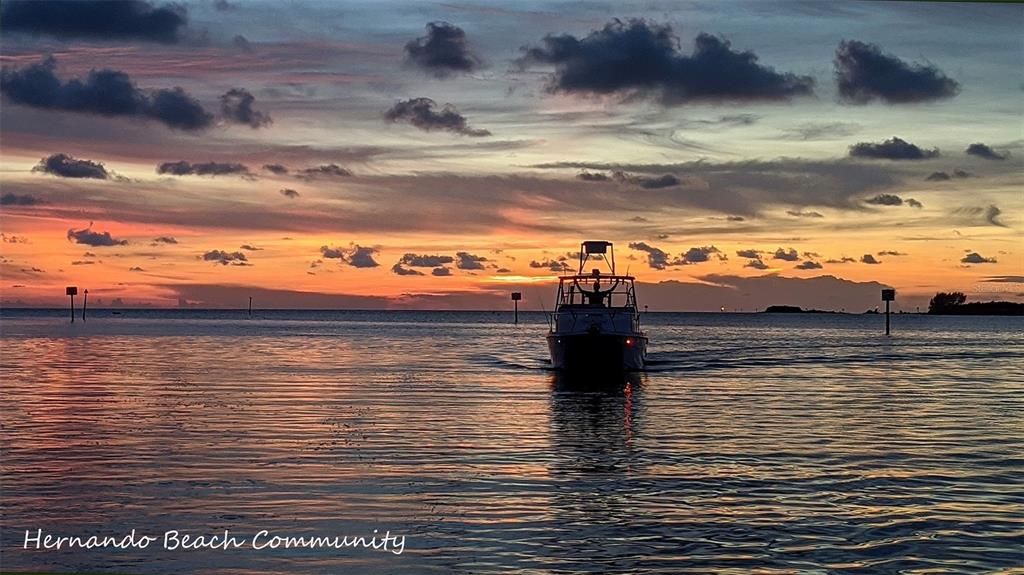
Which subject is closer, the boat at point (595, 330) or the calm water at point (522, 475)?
the calm water at point (522, 475)

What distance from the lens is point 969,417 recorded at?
29609 millimetres

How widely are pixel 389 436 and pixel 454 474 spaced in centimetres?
573

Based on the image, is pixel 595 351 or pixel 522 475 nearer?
pixel 522 475

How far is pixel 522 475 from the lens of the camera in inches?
752

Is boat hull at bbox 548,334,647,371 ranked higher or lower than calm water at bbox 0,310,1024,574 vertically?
higher

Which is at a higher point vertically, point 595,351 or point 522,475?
point 595,351

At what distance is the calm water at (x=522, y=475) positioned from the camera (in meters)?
13.5

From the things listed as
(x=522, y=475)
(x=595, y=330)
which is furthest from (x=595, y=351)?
(x=522, y=475)

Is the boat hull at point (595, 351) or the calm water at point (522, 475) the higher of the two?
the boat hull at point (595, 351)

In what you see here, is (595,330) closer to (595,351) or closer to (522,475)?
(595,351)

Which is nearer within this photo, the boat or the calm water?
the calm water

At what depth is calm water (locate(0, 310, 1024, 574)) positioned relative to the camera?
13461 mm

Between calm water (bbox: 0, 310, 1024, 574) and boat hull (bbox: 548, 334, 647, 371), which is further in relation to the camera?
boat hull (bbox: 548, 334, 647, 371)

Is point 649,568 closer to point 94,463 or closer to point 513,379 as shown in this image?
point 94,463
